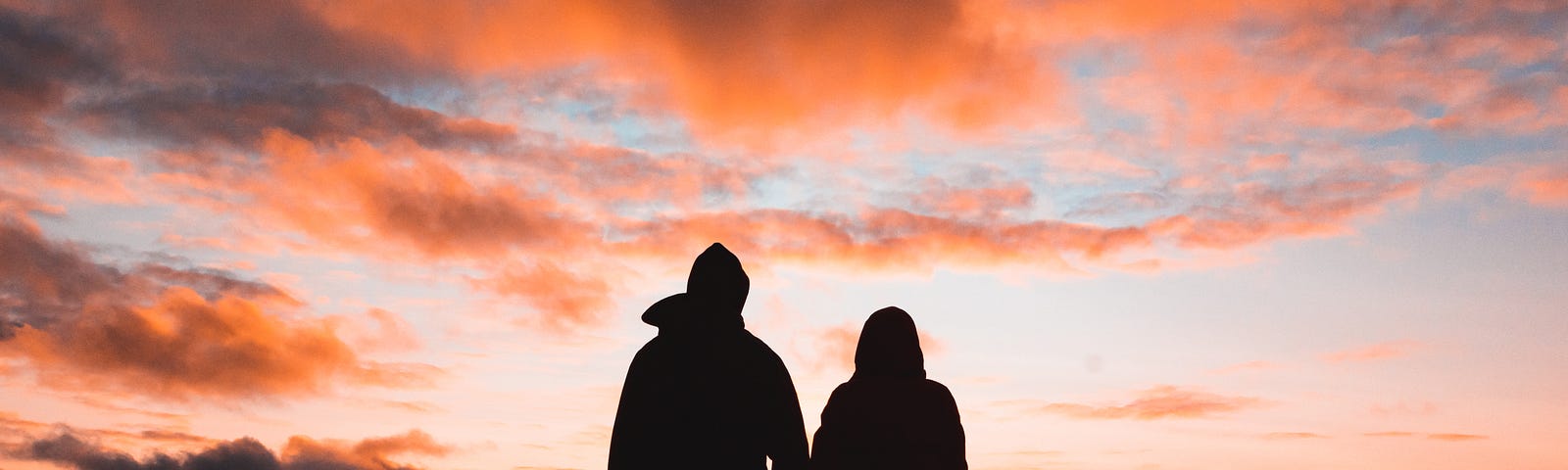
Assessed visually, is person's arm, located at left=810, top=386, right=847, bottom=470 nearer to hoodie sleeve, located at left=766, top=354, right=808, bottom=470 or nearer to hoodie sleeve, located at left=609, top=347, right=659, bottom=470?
hoodie sleeve, located at left=766, top=354, right=808, bottom=470

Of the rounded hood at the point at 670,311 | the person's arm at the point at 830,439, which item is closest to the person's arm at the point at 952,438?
the person's arm at the point at 830,439

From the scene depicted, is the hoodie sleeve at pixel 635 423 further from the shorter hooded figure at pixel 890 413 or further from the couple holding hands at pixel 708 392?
the shorter hooded figure at pixel 890 413

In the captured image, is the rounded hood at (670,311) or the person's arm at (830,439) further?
the person's arm at (830,439)

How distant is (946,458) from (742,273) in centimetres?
319

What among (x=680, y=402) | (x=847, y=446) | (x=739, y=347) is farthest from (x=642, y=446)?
(x=847, y=446)

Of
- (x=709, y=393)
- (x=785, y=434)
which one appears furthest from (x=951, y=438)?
(x=709, y=393)

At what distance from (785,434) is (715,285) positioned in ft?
4.94

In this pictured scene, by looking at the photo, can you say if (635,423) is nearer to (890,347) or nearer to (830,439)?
(830,439)

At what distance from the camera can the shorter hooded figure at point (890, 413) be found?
44.5 feet

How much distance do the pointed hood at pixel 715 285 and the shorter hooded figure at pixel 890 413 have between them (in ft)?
7.46

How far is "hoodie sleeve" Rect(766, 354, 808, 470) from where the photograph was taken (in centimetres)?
1180

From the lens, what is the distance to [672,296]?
12.2 meters

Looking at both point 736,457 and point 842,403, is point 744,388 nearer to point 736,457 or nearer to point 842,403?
point 736,457

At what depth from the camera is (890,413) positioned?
13.7 m
